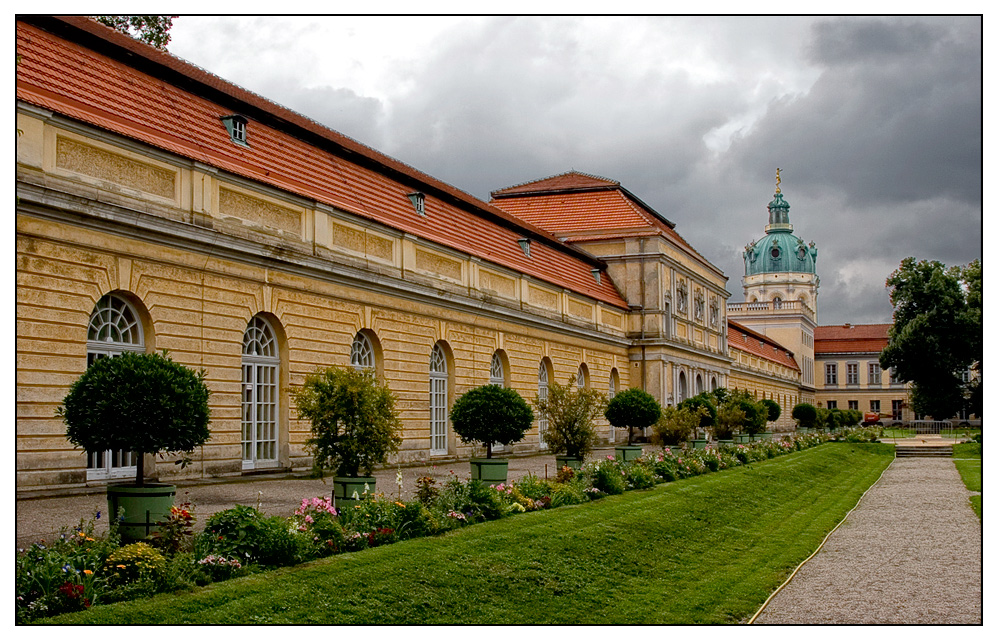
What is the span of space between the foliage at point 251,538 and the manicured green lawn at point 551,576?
0.83 ft

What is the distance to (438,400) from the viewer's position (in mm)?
26984

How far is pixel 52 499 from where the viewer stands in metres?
13.9

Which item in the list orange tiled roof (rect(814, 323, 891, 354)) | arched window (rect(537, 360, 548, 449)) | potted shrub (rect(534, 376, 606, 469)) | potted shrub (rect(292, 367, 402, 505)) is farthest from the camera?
orange tiled roof (rect(814, 323, 891, 354))

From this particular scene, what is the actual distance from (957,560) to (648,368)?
31173mm

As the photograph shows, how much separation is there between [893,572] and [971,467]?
22.6 m

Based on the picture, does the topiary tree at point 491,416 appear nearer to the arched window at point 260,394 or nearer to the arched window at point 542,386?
the arched window at point 260,394

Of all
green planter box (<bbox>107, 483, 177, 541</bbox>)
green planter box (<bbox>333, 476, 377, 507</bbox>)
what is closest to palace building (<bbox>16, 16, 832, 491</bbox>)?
green planter box (<bbox>333, 476, 377, 507</bbox>)

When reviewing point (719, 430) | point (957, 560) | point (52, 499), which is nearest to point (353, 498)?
point (52, 499)

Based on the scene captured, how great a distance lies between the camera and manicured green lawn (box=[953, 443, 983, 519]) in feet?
71.5

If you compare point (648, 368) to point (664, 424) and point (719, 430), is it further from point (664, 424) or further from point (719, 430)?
point (664, 424)

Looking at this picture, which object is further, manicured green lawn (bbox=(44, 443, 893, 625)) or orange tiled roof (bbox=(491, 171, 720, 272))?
orange tiled roof (bbox=(491, 171, 720, 272))

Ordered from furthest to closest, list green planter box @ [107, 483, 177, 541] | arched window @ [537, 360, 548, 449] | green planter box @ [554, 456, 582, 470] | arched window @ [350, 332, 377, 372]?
1. arched window @ [537, 360, 548, 449]
2. arched window @ [350, 332, 377, 372]
3. green planter box @ [554, 456, 582, 470]
4. green planter box @ [107, 483, 177, 541]

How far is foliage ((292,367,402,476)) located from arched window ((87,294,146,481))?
11.1ft

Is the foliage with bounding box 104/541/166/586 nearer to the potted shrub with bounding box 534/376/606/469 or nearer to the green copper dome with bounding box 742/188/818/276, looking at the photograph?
the potted shrub with bounding box 534/376/606/469
